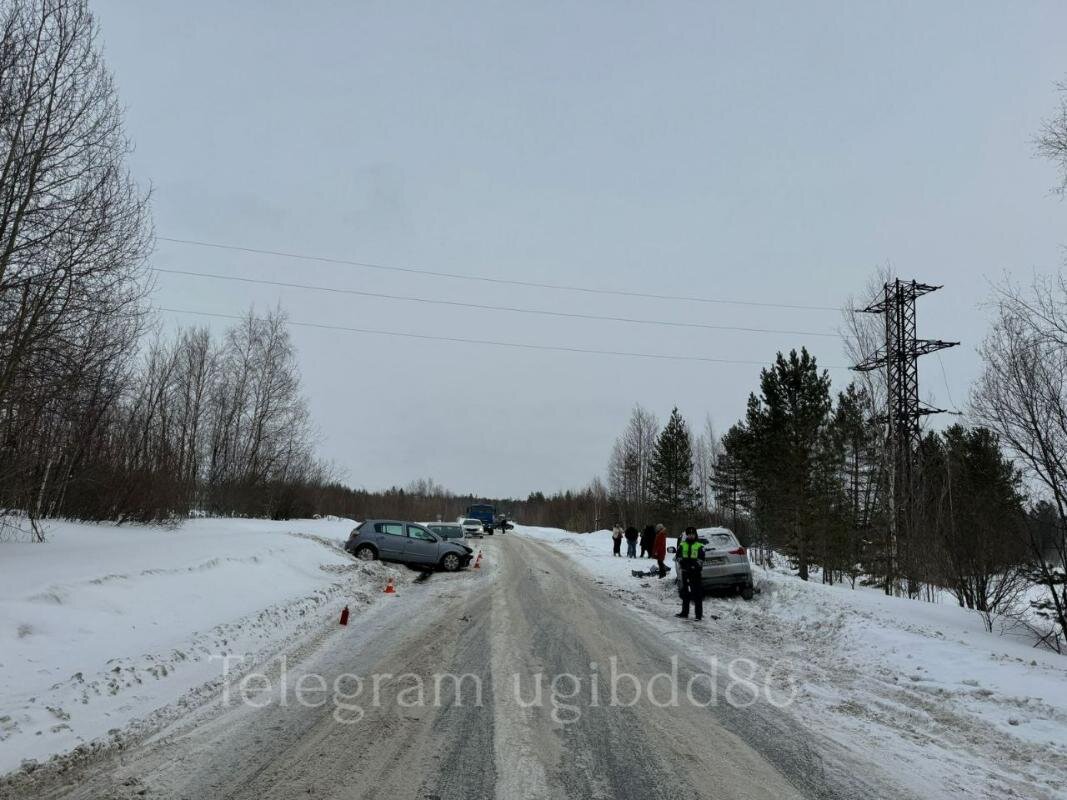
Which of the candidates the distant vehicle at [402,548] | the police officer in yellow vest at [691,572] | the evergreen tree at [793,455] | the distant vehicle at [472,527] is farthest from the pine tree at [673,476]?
the police officer in yellow vest at [691,572]

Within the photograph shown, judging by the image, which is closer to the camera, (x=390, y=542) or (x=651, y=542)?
(x=390, y=542)

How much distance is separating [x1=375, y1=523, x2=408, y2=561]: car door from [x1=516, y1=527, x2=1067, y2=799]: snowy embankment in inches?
388

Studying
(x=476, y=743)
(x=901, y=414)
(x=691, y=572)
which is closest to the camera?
(x=476, y=743)

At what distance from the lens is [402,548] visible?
823 inches

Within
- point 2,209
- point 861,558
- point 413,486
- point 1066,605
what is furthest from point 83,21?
point 413,486

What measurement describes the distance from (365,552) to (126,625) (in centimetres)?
1359

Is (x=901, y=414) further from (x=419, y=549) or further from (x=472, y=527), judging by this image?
(x=472, y=527)

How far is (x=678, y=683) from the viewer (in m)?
7.15

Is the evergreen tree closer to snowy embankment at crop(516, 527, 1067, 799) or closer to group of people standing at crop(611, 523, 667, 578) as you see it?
group of people standing at crop(611, 523, 667, 578)

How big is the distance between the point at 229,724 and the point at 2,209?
9577 mm

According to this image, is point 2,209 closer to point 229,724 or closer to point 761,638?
point 229,724

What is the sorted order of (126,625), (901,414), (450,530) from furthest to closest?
1. (450,530)
2. (901,414)
3. (126,625)

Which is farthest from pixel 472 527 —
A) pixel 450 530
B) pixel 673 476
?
pixel 450 530

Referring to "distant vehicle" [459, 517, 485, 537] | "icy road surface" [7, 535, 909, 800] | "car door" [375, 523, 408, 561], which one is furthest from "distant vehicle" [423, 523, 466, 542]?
"distant vehicle" [459, 517, 485, 537]
